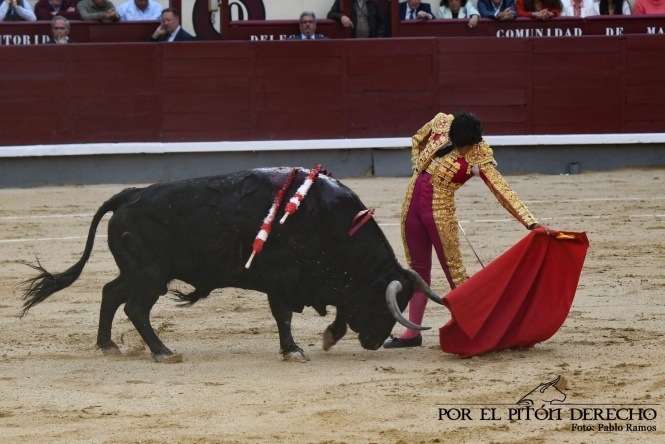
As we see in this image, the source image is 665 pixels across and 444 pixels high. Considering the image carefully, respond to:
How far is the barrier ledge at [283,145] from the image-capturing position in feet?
37.1

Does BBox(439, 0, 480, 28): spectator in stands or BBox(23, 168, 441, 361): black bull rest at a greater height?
BBox(439, 0, 480, 28): spectator in stands

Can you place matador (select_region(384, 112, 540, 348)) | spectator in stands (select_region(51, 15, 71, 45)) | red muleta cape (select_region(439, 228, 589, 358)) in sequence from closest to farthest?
1. red muleta cape (select_region(439, 228, 589, 358))
2. matador (select_region(384, 112, 540, 348))
3. spectator in stands (select_region(51, 15, 71, 45))

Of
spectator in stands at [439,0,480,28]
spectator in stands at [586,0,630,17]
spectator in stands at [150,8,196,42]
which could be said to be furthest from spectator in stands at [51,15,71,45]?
spectator in stands at [586,0,630,17]

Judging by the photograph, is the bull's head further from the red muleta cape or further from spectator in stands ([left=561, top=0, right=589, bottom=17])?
spectator in stands ([left=561, top=0, right=589, bottom=17])

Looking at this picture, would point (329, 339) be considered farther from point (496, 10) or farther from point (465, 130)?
point (496, 10)

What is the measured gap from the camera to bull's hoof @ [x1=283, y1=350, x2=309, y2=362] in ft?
17.2

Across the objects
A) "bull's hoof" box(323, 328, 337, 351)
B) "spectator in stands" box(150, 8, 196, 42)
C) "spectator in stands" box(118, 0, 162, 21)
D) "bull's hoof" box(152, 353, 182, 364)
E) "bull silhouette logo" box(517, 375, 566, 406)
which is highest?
"spectator in stands" box(118, 0, 162, 21)

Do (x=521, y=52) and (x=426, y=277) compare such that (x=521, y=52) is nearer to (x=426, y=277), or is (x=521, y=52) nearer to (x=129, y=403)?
(x=426, y=277)

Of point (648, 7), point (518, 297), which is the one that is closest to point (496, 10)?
point (648, 7)

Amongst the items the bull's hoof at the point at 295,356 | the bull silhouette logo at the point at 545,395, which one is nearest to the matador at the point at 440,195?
the bull's hoof at the point at 295,356

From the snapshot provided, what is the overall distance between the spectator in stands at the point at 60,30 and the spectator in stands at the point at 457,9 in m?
3.28

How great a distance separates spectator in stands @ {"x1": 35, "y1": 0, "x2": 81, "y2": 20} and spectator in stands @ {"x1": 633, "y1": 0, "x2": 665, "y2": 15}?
4.99 m

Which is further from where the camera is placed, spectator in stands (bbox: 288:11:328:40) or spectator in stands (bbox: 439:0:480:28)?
spectator in stands (bbox: 439:0:480:28)

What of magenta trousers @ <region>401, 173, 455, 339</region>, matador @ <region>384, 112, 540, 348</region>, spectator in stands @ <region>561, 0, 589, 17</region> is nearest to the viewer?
matador @ <region>384, 112, 540, 348</region>
